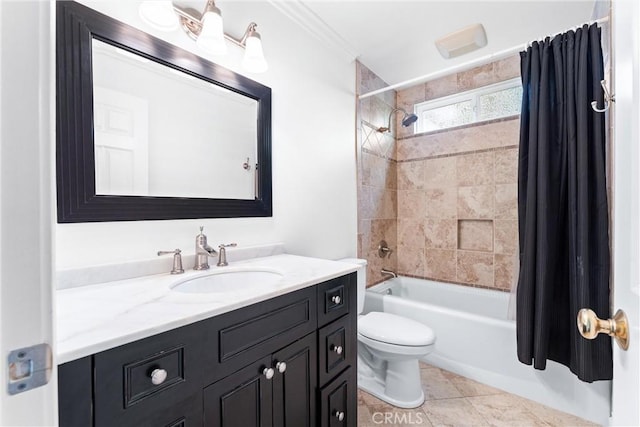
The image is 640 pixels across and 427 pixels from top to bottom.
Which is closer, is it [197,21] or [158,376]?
[158,376]

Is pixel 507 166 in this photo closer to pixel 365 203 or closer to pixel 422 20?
pixel 365 203

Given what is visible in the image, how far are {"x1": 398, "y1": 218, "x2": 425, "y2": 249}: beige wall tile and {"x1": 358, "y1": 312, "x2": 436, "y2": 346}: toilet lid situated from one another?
111cm

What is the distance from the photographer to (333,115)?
2.09 meters

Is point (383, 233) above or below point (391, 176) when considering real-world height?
below

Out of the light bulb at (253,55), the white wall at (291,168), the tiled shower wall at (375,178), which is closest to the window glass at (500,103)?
the tiled shower wall at (375,178)

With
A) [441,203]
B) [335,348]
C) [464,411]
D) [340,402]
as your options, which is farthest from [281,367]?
[441,203]

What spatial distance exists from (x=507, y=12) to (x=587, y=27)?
1.53 ft

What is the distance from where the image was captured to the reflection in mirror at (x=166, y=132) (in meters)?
1.05

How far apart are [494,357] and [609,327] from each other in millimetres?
1550

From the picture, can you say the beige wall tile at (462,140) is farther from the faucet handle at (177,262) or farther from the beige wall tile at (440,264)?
the faucet handle at (177,262)

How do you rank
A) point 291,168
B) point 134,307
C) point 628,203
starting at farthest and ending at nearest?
point 291,168 < point 134,307 < point 628,203

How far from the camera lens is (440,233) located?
105 inches

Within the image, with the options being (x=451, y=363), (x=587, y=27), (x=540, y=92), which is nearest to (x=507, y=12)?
(x=587, y=27)

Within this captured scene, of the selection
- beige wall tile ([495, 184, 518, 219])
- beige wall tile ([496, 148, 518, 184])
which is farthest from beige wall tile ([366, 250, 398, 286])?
beige wall tile ([496, 148, 518, 184])
